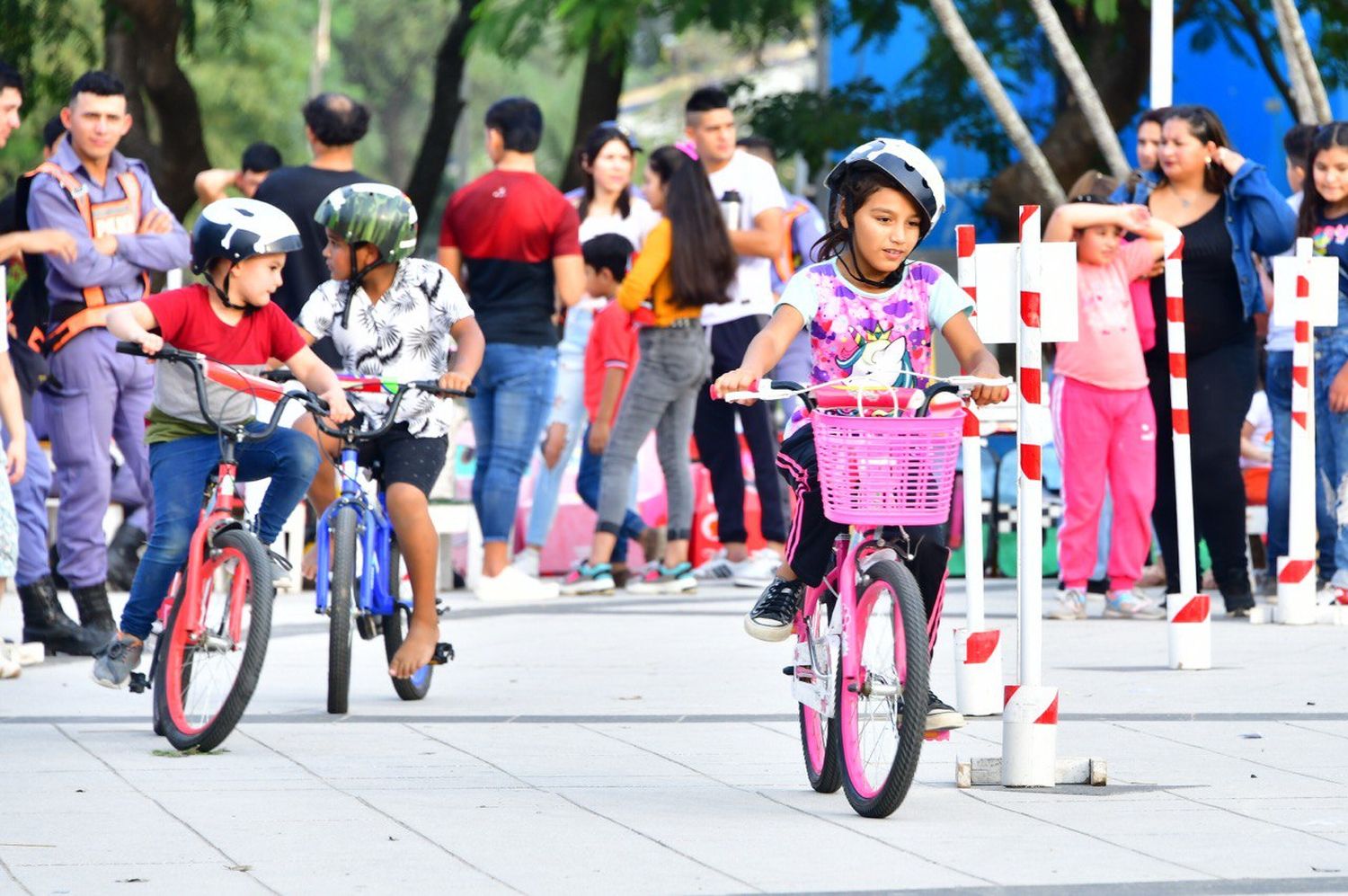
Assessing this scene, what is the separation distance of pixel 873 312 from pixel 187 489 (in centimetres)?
259

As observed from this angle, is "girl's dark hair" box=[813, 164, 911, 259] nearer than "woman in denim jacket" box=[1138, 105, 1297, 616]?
Yes

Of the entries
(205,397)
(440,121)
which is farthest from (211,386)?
(440,121)

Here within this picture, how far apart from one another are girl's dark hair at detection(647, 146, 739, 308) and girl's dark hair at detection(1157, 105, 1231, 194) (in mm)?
2503

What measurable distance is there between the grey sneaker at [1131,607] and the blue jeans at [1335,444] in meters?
0.85

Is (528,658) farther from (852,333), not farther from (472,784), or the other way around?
(852,333)

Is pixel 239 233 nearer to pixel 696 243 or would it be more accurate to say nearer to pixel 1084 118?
pixel 696 243

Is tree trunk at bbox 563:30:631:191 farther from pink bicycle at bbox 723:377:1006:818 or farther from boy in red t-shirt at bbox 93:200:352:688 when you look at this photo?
pink bicycle at bbox 723:377:1006:818

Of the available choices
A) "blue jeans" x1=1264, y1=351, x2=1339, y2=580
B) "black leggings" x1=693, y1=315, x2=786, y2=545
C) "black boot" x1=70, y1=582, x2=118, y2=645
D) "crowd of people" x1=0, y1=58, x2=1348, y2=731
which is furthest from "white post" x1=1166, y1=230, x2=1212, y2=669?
"black boot" x1=70, y1=582, x2=118, y2=645

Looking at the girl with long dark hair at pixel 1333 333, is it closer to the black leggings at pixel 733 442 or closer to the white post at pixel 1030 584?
the black leggings at pixel 733 442

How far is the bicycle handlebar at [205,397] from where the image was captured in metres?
7.18

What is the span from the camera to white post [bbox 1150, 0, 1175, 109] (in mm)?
12422

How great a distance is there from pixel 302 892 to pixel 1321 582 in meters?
8.02

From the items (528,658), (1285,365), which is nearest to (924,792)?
(528,658)

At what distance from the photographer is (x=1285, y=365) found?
1155 centimetres
